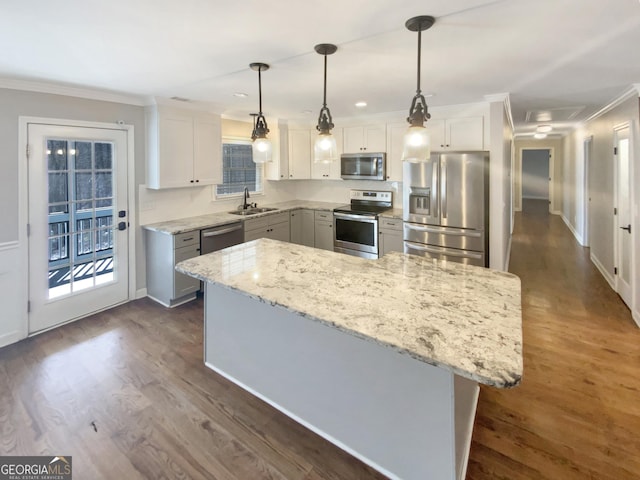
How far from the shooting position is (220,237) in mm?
4352

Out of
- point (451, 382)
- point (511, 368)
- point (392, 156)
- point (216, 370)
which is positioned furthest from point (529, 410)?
point (392, 156)

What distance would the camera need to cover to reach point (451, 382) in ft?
4.90

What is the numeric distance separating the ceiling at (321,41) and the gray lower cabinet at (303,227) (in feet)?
7.23

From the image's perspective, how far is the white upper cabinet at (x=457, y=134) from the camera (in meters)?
4.22

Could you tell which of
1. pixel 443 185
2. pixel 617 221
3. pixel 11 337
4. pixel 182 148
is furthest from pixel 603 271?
pixel 11 337

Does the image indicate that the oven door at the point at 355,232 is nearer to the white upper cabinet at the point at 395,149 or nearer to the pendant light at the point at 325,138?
the white upper cabinet at the point at 395,149

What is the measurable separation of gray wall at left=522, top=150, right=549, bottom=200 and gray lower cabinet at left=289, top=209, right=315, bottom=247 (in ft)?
38.7

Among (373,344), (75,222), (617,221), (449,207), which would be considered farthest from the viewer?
(617,221)

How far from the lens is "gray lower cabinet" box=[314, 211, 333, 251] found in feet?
17.6

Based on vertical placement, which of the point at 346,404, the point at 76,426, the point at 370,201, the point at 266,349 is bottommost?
the point at 76,426

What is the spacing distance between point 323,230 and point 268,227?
0.91 metres

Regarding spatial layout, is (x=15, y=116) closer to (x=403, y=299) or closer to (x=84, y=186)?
(x=84, y=186)

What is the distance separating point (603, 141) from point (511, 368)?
5.34m

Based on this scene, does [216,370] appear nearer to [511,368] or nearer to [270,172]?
[511,368]
